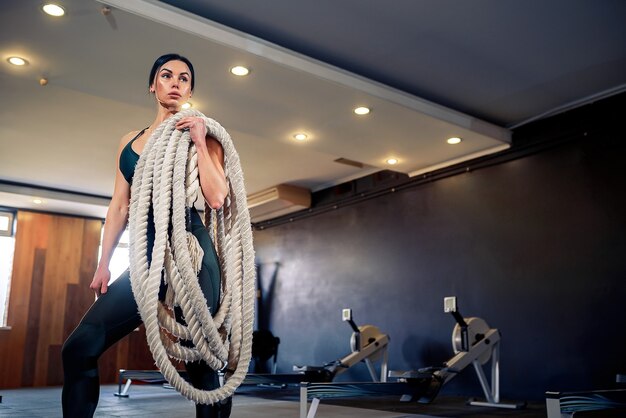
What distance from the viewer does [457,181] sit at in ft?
19.1

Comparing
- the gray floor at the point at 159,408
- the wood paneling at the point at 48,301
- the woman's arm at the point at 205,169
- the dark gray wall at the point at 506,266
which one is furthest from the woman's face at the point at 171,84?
the wood paneling at the point at 48,301

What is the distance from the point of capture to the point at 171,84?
140 centimetres

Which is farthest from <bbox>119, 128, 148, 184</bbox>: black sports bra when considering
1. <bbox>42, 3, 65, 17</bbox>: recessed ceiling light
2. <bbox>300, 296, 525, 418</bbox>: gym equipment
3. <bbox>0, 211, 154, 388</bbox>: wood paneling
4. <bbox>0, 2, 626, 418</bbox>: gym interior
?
<bbox>0, 211, 154, 388</bbox>: wood paneling

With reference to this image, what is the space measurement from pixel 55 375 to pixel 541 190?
21.6 ft

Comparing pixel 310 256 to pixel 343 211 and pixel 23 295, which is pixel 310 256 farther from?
pixel 23 295

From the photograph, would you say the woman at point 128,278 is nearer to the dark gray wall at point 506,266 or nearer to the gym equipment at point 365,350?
the dark gray wall at point 506,266

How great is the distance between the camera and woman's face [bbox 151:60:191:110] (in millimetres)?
1393

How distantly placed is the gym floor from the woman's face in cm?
312

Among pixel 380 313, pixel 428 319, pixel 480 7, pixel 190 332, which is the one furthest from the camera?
pixel 380 313

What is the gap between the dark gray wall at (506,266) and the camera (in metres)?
4.54

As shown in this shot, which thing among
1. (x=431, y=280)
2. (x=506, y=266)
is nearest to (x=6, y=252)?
(x=431, y=280)

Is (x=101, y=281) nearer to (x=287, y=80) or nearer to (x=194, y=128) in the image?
(x=194, y=128)

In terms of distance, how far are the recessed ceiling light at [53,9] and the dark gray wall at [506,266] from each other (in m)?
3.95

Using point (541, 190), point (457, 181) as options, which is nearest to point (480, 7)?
point (541, 190)
